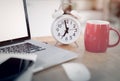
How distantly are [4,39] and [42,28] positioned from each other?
1.18ft

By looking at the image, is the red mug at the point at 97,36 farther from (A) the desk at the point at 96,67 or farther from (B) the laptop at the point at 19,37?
(B) the laptop at the point at 19,37

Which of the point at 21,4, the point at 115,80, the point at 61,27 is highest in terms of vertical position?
the point at 21,4

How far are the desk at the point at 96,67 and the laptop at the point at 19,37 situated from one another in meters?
0.05

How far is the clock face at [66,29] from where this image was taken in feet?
2.92

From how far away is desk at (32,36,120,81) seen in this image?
567 millimetres

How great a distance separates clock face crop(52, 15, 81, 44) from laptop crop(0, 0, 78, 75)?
0.33 ft

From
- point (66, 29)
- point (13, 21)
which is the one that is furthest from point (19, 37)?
point (66, 29)

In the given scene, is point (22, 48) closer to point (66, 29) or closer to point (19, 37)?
point (19, 37)

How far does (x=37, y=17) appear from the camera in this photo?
1.09 m

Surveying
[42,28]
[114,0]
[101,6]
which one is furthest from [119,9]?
[42,28]

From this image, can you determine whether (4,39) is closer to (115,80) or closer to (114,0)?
(115,80)

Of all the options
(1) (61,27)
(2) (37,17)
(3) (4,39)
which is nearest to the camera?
(3) (4,39)

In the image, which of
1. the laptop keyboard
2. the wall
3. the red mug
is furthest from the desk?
the wall

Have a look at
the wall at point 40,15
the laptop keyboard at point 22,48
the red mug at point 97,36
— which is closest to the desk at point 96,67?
the red mug at point 97,36
